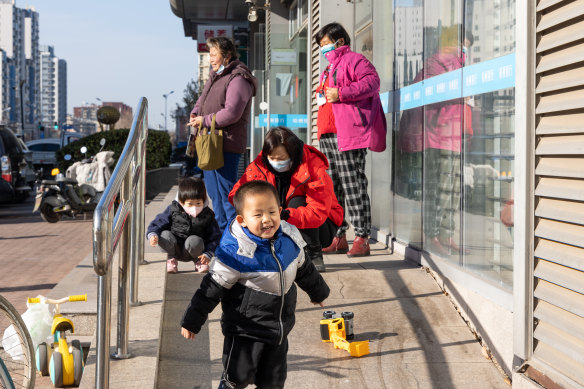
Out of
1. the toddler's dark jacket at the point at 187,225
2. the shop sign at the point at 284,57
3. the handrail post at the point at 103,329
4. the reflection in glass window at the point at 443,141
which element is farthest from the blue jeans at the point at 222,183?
the shop sign at the point at 284,57

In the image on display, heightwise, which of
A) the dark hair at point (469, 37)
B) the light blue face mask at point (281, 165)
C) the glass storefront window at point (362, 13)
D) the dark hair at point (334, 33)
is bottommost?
the light blue face mask at point (281, 165)

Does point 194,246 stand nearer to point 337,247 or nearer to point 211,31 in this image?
point 337,247

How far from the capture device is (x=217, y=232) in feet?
20.2

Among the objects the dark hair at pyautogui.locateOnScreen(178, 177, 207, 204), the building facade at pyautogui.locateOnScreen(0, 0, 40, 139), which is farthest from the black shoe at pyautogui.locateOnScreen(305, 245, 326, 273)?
the building facade at pyautogui.locateOnScreen(0, 0, 40, 139)

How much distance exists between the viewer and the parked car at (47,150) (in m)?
31.3

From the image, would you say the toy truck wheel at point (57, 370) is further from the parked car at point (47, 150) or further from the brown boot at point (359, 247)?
the parked car at point (47, 150)

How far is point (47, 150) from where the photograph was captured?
33.7 metres

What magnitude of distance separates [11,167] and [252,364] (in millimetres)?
15686

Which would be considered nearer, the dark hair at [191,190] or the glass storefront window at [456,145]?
the glass storefront window at [456,145]

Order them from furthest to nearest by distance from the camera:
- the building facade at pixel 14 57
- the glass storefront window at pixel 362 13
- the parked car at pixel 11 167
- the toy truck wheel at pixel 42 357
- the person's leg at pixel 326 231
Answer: the building facade at pixel 14 57 < the parked car at pixel 11 167 < the glass storefront window at pixel 362 13 < the person's leg at pixel 326 231 < the toy truck wheel at pixel 42 357

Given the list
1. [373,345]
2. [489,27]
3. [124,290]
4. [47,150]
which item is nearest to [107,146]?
[47,150]

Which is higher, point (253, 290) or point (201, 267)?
point (253, 290)

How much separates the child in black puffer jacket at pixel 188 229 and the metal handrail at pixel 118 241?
0.93 m

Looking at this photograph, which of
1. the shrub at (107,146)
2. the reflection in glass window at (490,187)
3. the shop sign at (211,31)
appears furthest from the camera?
the shop sign at (211,31)
